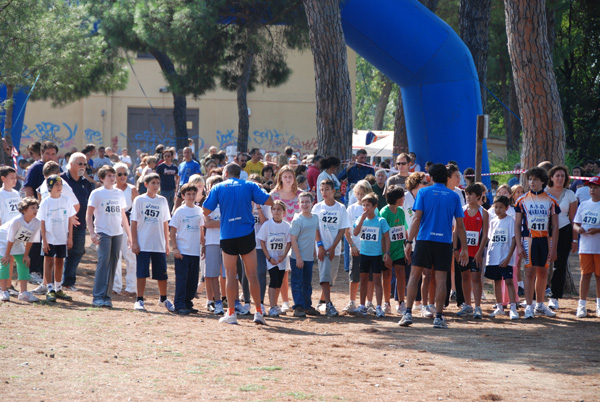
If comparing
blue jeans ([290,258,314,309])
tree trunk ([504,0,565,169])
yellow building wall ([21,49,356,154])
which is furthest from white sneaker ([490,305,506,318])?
yellow building wall ([21,49,356,154])

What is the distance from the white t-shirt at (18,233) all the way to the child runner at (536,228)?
573 centimetres

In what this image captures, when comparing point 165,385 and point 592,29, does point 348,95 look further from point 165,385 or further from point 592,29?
point 592,29

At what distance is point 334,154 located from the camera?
1603 centimetres

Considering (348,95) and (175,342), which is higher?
(348,95)

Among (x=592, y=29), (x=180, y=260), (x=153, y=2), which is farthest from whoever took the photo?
(x=592, y=29)

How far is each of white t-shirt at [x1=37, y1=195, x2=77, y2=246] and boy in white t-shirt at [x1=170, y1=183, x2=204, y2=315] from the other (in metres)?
1.31

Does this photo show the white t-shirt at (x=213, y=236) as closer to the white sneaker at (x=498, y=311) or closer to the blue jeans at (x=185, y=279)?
the blue jeans at (x=185, y=279)

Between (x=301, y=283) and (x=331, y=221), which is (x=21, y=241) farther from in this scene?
(x=331, y=221)

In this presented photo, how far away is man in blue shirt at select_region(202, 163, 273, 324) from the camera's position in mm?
8750

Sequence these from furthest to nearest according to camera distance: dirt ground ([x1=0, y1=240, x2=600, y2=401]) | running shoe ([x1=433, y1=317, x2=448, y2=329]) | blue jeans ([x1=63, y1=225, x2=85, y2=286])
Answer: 1. blue jeans ([x1=63, y1=225, x2=85, y2=286])
2. running shoe ([x1=433, y1=317, x2=448, y2=329])
3. dirt ground ([x1=0, y1=240, x2=600, y2=401])

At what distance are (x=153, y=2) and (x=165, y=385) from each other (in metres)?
17.6

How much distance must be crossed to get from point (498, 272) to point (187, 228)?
3777mm

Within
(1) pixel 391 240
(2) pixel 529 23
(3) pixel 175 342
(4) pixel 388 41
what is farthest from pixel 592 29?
(3) pixel 175 342

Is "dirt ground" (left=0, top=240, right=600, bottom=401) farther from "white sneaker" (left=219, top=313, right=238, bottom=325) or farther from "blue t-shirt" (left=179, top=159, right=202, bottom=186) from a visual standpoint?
"blue t-shirt" (left=179, top=159, right=202, bottom=186)
